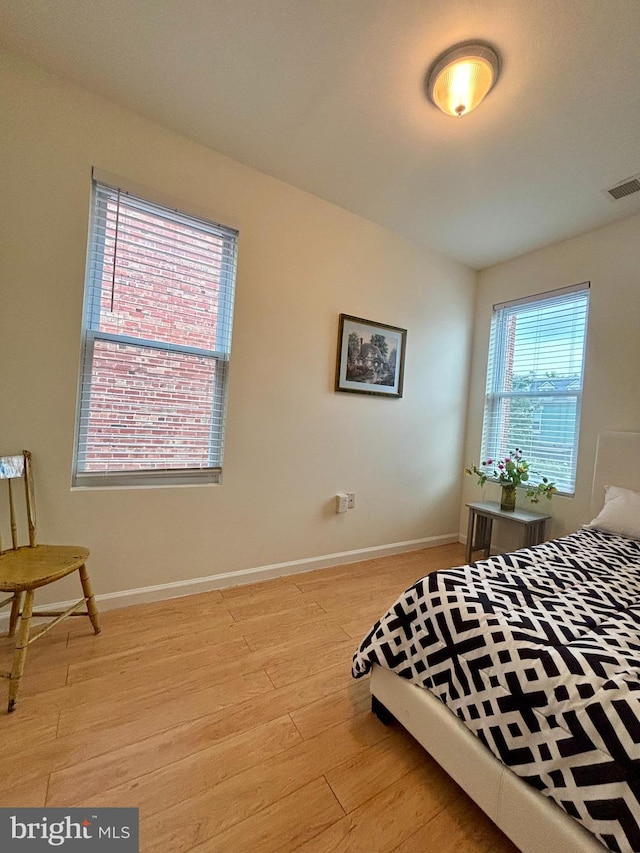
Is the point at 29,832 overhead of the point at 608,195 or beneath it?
beneath

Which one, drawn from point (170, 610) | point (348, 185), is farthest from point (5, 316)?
point (348, 185)

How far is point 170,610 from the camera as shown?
201cm

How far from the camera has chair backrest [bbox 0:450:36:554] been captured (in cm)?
165

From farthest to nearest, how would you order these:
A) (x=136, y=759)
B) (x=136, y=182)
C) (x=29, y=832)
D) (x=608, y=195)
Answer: (x=608, y=195)
(x=136, y=182)
(x=136, y=759)
(x=29, y=832)

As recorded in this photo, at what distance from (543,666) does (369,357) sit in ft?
7.47

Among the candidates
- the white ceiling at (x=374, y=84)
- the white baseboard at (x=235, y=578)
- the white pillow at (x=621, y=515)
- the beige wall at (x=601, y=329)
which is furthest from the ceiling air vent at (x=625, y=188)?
the white baseboard at (x=235, y=578)

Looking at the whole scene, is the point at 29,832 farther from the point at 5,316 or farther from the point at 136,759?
the point at 5,316

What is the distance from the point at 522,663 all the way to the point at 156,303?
2.36 metres

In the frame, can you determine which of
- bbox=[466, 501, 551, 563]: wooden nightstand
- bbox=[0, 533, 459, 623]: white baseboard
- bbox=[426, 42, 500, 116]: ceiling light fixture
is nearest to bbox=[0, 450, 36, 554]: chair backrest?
bbox=[0, 533, 459, 623]: white baseboard

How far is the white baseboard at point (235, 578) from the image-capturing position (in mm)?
1976

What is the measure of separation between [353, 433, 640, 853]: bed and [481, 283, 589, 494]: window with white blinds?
1475 millimetres

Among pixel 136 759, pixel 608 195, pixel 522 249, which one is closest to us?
pixel 136 759

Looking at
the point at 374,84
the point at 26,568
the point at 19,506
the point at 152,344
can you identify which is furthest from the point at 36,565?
the point at 374,84

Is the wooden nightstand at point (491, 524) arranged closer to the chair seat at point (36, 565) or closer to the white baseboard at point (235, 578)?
the white baseboard at point (235, 578)
